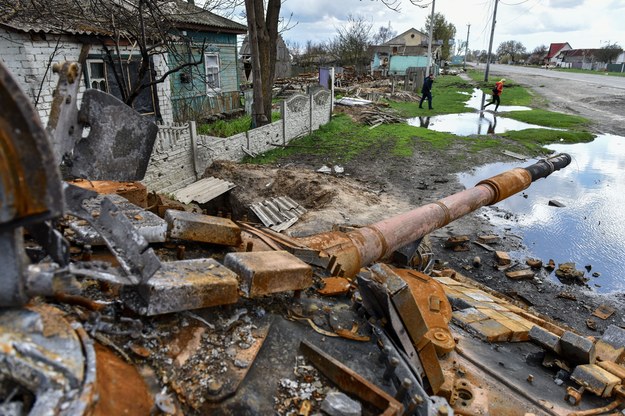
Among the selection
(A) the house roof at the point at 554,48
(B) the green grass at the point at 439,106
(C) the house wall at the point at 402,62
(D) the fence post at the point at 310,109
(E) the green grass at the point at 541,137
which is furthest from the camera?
(A) the house roof at the point at 554,48

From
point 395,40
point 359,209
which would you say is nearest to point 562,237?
point 359,209

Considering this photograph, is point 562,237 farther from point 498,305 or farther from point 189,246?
point 189,246

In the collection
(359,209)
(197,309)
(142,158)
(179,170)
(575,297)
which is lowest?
(575,297)

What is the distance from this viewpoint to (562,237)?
8.96 metres

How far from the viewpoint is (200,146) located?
980cm

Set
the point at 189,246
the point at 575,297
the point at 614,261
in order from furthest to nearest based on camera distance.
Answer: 1. the point at 614,261
2. the point at 575,297
3. the point at 189,246

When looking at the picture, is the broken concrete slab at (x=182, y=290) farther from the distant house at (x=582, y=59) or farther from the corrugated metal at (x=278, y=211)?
the distant house at (x=582, y=59)

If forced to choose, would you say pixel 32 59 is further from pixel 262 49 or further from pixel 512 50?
pixel 512 50

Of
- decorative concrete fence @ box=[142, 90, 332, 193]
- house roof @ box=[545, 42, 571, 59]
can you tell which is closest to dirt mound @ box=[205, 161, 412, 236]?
decorative concrete fence @ box=[142, 90, 332, 193]

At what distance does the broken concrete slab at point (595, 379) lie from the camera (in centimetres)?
294

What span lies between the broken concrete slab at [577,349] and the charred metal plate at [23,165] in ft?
12.1

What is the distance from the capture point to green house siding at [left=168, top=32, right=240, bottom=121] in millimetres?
13602

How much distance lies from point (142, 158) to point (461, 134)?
58.9ft

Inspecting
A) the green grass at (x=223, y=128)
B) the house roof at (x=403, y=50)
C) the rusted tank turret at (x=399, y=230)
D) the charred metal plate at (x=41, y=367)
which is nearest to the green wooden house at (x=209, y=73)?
the green grass at (x=223, y=128)
